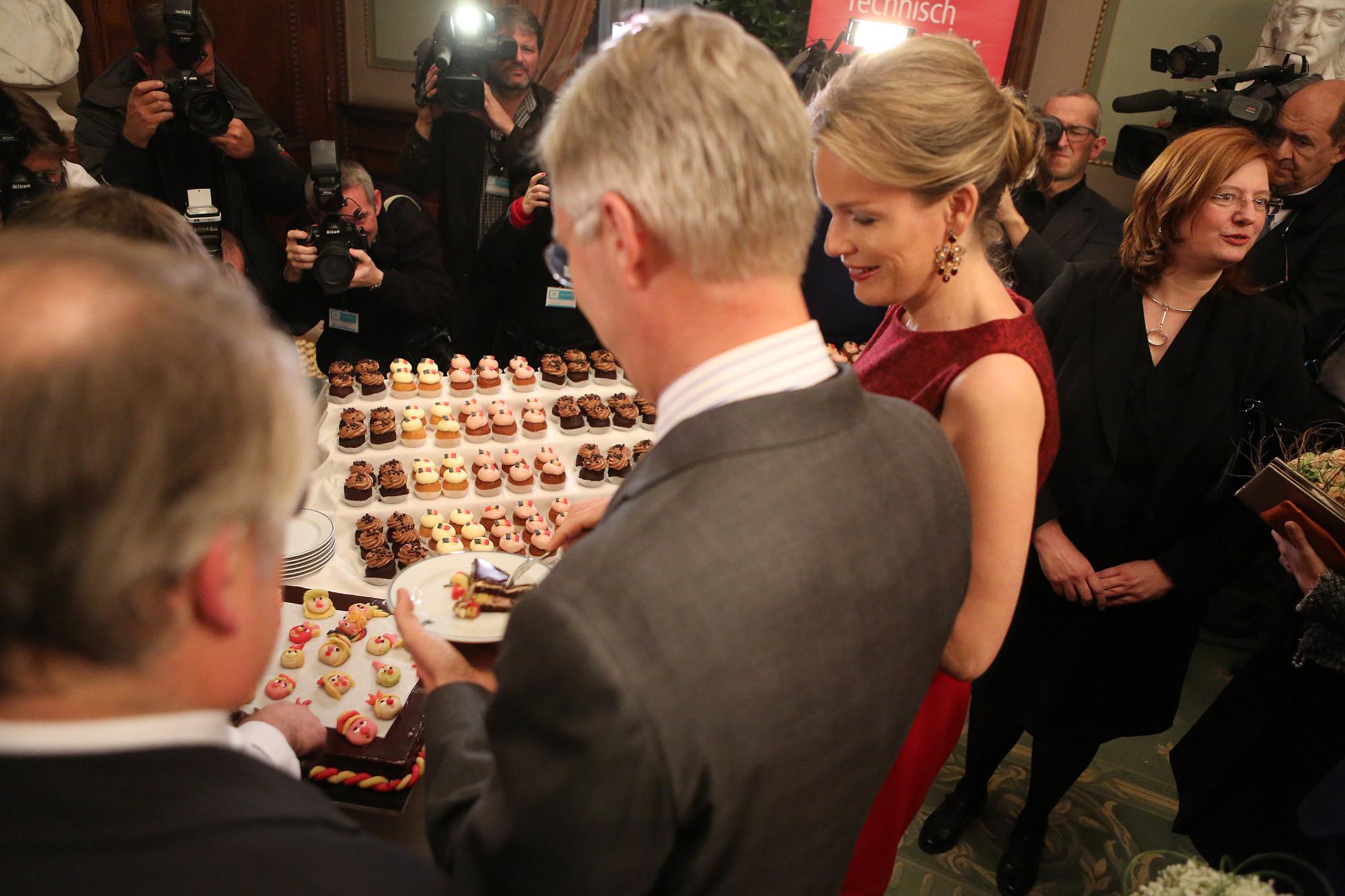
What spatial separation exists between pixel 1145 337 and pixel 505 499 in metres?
1.64

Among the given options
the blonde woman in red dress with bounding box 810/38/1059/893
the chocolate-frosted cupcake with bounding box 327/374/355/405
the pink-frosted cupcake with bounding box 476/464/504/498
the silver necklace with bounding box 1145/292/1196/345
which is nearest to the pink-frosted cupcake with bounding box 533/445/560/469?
the pink-frosted cupcake with bounding box 476/464/504/498

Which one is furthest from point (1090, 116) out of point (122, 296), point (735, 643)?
point (122, 296)

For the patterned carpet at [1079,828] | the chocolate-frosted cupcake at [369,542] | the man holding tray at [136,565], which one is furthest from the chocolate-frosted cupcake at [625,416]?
the man holding tray at [136,565]

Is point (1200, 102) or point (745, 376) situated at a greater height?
point (1200, 102)

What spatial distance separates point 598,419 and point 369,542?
795mm

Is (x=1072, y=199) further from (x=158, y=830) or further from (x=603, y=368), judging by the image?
(x=158, y=830)

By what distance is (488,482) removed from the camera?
2.21m

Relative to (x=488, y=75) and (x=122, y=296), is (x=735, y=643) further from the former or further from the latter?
(x=488, y=75)

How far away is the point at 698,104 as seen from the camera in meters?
0.71

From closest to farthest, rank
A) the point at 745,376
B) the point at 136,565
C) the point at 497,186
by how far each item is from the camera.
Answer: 1. the point at 136,565
2. the point at 745,376
3. the point at 497,186

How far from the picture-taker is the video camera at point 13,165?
2.17m

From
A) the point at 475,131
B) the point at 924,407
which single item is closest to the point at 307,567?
the point at 924,407

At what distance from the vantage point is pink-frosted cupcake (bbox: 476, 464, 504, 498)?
221 cm

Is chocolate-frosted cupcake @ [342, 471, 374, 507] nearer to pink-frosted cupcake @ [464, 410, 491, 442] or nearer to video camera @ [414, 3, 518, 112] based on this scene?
pink-frosted cupcake @ [464, 410, 491, 442]
